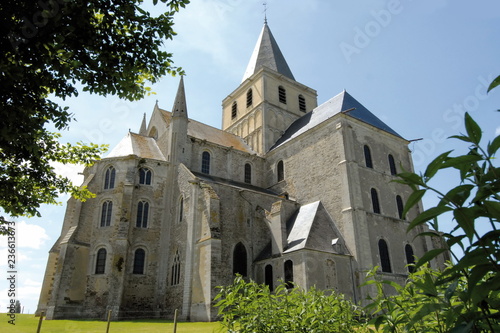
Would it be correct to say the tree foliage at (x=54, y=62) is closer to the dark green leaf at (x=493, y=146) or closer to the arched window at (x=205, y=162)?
the dark green leaf at (x=493, y=146)

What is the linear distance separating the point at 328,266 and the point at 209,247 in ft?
21.3

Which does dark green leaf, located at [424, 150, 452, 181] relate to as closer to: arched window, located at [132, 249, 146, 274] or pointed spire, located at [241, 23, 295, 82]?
arched window, located at [132, 249, 146, 274]

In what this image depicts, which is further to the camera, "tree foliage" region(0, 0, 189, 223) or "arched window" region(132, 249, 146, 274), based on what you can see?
"arched window" region(132, 249, 146, 274)

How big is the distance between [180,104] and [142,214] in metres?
8.39

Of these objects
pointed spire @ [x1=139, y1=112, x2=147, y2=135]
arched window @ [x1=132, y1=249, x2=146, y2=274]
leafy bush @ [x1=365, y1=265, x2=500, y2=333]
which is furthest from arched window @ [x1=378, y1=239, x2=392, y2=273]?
pointed spire @ [x1=139, y1=112, x2=147, y2=135]

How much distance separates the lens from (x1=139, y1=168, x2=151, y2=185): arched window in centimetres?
2377

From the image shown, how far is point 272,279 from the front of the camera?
20.2 metres

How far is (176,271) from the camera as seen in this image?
21172 millimetres

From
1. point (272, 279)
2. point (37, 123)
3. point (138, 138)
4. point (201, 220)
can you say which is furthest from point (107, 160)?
point (37, 123)

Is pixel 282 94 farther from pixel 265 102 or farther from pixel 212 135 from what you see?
pixel 212 135

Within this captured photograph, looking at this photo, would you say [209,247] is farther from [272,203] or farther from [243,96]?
[243,96]

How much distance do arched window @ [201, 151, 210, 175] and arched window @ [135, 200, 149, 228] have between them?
5.26 meters

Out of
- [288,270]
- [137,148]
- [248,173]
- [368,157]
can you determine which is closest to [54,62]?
[288,270]

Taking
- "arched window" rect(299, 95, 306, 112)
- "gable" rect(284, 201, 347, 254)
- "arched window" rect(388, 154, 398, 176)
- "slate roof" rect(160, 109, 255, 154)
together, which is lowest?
"gable" rect(284, 201, 347, 254)
